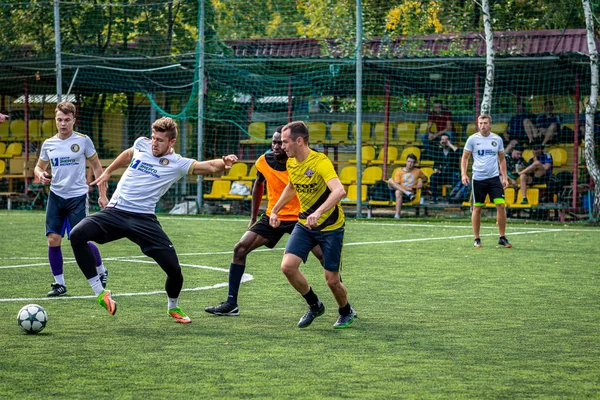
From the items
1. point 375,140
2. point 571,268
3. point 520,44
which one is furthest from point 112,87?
point 571,268

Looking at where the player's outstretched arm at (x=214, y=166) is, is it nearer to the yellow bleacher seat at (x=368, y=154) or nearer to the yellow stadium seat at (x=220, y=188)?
the yellow stadium seat at (x=220, y=188)

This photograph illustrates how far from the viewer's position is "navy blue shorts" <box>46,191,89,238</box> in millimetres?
9977

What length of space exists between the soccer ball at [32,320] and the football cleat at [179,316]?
3.59 feet

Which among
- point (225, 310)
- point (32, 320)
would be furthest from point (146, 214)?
point (32, 320)

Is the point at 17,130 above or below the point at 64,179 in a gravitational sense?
above

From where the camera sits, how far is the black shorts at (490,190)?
1498cm

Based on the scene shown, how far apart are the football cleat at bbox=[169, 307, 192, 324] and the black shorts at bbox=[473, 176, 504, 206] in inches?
311

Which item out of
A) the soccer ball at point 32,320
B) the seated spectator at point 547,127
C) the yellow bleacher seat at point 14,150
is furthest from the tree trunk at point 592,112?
the yellow bleacher seat at point 14,150

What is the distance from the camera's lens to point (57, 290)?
9.59m

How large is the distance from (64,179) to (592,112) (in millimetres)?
13634

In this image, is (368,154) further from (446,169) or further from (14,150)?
(14,150)

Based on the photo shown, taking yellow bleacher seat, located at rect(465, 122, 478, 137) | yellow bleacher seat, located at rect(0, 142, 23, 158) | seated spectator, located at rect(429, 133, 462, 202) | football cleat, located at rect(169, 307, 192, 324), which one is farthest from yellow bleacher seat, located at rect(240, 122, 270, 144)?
football cleat, located at rect(169, 307, 192, 324)

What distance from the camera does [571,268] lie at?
1223cm

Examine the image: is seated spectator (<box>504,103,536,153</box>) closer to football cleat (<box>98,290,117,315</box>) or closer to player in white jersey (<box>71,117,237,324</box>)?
player in white jersey (<box>71,117,237,324</box>)
